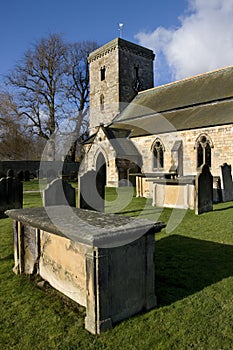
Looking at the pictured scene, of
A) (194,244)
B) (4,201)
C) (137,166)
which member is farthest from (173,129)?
(194,244)

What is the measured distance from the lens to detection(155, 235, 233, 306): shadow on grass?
3693 millimetres

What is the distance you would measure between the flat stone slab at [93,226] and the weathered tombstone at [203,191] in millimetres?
5627

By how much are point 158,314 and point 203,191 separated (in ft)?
21.4

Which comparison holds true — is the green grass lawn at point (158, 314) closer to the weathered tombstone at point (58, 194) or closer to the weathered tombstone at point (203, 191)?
the weathered tombstone at point (58, 194)

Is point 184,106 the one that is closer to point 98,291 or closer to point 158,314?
point 158,314

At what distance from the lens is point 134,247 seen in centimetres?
307

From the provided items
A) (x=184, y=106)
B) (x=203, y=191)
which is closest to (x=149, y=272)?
(x=203, y=191)

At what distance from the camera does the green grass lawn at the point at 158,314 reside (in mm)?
2658

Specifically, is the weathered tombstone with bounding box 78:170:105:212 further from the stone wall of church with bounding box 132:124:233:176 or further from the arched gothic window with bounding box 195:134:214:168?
the arched gothic window with bounding box 195:134:214:168

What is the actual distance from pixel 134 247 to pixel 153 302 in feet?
2.59

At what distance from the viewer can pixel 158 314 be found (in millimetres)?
3113

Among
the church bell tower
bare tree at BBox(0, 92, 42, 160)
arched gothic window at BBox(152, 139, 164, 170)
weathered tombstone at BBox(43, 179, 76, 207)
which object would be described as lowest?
weathered tombstone at BBox(43, 179, 76, 207)

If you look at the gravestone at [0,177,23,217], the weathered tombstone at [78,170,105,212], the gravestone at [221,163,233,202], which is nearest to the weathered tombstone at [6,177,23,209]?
the gravestone at [0,177,23,217]

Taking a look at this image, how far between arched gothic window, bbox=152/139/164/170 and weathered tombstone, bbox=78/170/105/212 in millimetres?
12513
